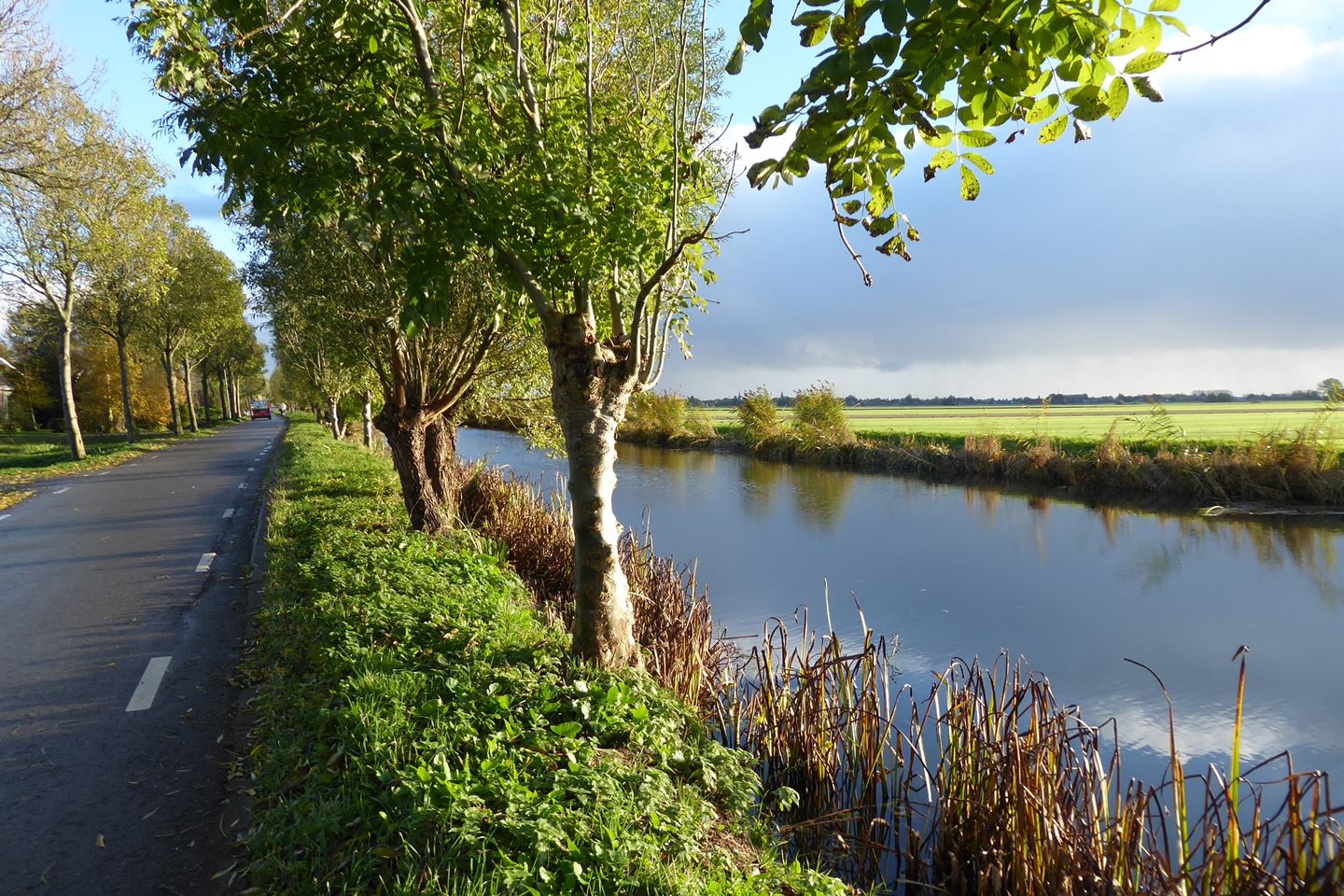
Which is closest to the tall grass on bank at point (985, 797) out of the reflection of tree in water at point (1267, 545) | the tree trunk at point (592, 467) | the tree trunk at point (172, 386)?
the tree trunk at point (592, 467)

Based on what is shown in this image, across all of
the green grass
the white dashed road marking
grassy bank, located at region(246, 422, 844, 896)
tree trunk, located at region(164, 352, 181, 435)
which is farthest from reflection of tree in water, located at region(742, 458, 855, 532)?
tree trunk, located at region(164, 352, 181, 435)

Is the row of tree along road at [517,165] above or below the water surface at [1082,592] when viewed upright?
above

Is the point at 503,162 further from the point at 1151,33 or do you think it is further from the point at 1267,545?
the point at 1267,545

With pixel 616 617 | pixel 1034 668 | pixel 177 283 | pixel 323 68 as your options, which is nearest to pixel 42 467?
pixel 177 283

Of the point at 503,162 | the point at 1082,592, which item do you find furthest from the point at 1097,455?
the point at 503,162

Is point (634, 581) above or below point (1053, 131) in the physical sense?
below

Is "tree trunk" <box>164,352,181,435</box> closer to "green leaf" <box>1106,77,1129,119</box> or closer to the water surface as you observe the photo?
the water surface

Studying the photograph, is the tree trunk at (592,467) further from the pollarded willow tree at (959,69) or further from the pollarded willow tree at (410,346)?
the pollarded willow tree at (410,346)

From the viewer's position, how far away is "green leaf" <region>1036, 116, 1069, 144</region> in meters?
2.35

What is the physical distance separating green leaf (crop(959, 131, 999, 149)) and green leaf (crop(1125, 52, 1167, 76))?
1.45 feet

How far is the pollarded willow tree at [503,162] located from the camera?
468cm

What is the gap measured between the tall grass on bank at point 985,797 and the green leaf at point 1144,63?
8.10ft

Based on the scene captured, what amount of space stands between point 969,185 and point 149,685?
21.6ft

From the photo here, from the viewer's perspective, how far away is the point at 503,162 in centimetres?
551
